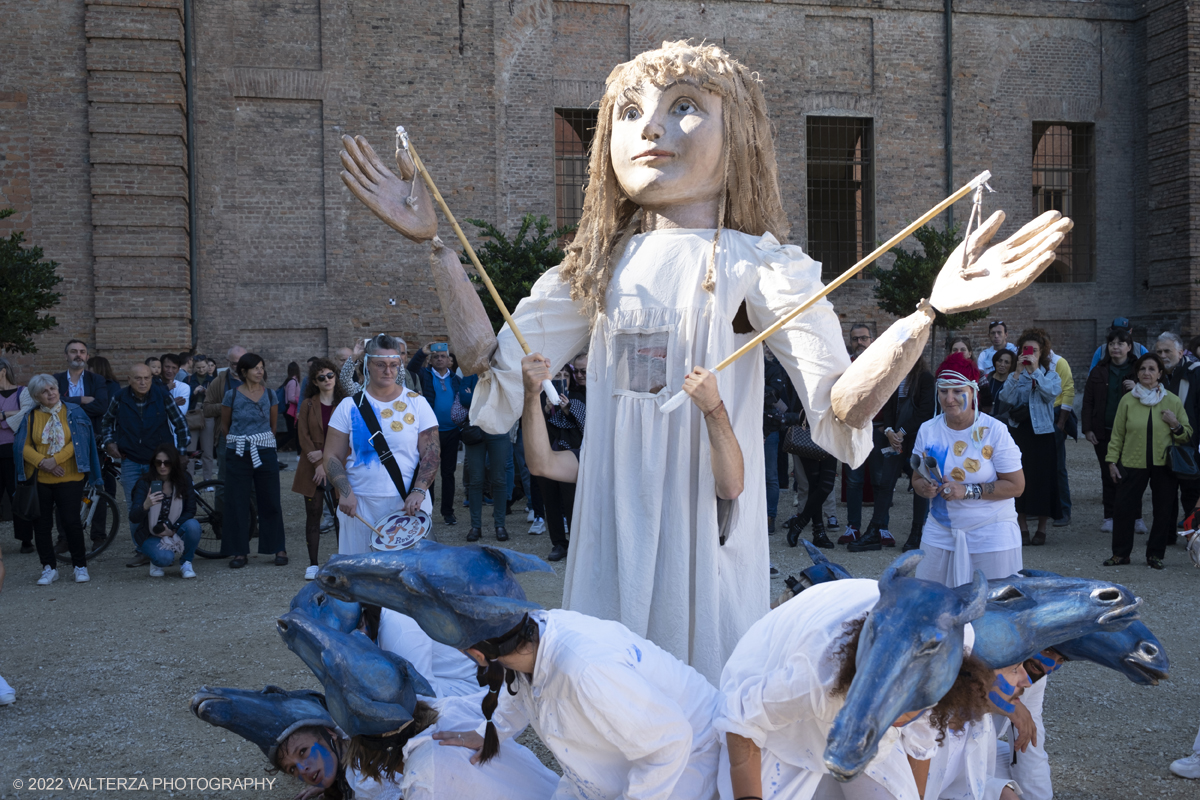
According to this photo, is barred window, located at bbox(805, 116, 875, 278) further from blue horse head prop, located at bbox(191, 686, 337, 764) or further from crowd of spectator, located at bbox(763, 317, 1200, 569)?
blue horse head prop, located at bbox(191, 686, 337, 764)

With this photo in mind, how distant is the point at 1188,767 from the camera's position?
142 inches

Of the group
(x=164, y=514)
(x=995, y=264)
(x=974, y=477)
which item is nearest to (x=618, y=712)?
(x=995, y=264)

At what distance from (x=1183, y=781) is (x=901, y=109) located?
51.0 feet

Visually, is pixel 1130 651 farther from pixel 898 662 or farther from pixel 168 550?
pixel 168 550

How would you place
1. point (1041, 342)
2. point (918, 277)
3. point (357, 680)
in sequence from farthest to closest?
point (918, 277) < point (1041, 342) < point (357, 680)

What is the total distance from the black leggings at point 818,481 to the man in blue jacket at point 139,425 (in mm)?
5021

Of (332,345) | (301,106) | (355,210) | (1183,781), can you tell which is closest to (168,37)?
(301,106)

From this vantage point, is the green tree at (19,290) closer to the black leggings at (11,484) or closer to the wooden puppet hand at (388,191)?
the black leggings at (11,484)

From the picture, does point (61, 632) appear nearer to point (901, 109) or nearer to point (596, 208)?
point (596, 208)

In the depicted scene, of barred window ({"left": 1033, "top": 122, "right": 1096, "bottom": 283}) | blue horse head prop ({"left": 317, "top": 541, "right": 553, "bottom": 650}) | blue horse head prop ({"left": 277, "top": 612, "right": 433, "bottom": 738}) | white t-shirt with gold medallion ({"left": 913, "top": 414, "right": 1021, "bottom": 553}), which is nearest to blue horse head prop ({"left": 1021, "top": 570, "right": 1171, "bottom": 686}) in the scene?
blue horse head prop ({"left": 317, "top": 541, "right": 553, "bottom": 650})

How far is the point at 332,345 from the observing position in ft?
51.9

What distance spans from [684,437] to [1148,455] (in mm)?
5749

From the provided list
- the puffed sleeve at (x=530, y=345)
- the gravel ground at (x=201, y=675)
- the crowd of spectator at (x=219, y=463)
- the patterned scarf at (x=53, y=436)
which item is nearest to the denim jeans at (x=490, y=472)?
the crowd of spectator at (x=219, y=463)

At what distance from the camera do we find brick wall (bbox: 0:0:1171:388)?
47.3 feet
